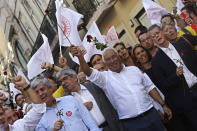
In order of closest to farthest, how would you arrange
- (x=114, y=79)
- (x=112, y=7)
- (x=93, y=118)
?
(x=93, y=118), (x=114, y=79), (x=112, y=7)

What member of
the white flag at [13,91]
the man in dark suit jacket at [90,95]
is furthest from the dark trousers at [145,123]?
the white flag at [13,91]

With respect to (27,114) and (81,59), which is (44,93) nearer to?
(27,114)

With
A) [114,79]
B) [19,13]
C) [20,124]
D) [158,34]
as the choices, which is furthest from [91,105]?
[19,13]

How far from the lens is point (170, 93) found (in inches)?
172

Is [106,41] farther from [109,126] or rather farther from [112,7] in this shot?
[112,7]

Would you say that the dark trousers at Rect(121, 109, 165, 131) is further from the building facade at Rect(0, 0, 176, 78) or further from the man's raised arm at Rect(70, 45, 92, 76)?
the building facade at Rect(0, 0, 176, 78)

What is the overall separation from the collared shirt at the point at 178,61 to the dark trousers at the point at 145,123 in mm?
610

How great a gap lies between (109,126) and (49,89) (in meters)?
0.94

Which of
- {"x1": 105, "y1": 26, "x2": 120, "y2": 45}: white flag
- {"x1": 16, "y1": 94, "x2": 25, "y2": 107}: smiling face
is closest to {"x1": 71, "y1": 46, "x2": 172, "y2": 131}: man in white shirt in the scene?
{"x1": 105, "y1": 26, "x2": 120, "y2": 45}: white flag

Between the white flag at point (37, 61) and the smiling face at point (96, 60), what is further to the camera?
the smiling face at point (96, 60)

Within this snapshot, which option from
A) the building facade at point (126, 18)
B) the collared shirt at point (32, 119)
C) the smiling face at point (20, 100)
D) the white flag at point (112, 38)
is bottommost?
the collared shirt at point (32, 119)

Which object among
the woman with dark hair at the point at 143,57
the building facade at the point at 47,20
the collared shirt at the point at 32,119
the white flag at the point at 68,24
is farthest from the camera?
the building facade at the point at 47,20

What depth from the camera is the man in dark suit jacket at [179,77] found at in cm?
413

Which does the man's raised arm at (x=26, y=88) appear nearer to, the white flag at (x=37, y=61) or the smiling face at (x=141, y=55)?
the white flag at (x=37, y=61)
